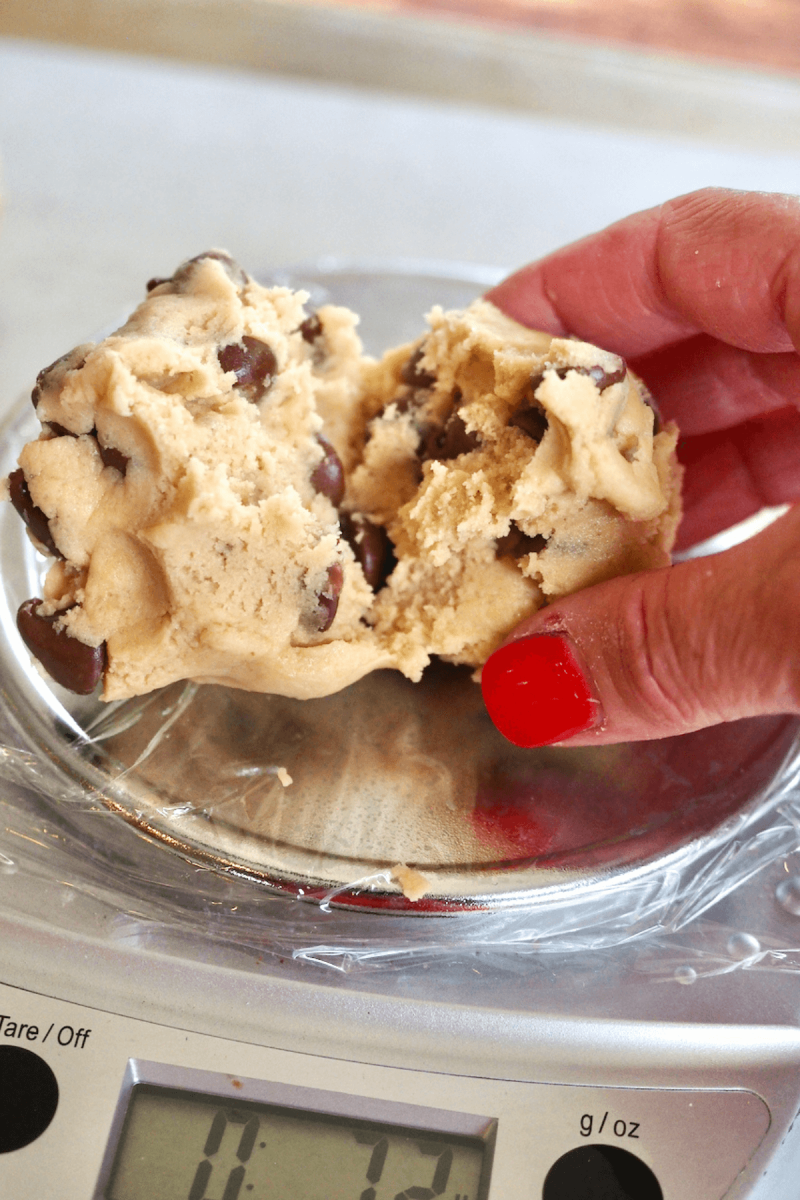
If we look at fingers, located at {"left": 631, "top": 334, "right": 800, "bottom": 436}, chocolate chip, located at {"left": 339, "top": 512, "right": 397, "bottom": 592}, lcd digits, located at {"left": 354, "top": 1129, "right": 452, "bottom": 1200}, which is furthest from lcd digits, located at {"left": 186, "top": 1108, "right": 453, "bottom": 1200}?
fingers, located at {"left": 631, "top": 334, "right": 800, "bottom": 436}

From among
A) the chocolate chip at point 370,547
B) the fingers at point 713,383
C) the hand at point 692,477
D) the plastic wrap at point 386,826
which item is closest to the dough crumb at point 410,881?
the plastic wrap at point 386,826

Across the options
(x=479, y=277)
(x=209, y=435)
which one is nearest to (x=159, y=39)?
(x=479, y=277)

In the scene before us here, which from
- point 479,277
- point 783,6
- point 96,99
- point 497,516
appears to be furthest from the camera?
point 783,6

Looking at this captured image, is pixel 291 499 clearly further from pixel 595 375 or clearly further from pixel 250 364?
pixel 595 375

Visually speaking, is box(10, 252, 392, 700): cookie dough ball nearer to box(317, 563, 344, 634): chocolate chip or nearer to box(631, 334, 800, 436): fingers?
box(317, 563, 344, 634): chocolate chip

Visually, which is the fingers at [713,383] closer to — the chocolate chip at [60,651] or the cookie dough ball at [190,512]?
the cookie dough ball at [190,512]

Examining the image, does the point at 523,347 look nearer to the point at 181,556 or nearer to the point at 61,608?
the point at 181,556

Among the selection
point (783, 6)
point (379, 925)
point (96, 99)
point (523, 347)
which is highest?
point (783, 6)
